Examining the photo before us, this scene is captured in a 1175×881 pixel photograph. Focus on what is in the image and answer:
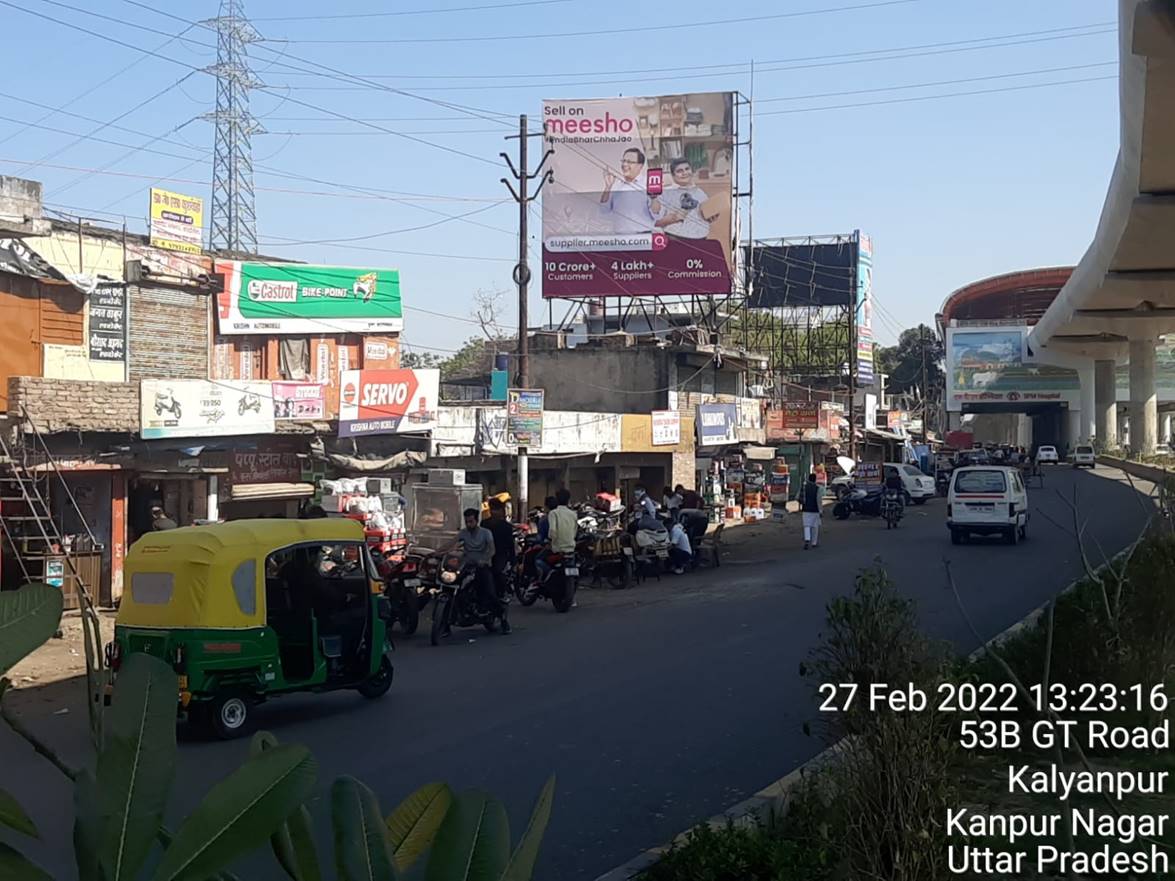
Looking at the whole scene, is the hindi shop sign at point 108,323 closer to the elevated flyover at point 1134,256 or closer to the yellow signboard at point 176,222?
the yellow signboard at point 176,222

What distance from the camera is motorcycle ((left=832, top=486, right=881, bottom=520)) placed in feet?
120

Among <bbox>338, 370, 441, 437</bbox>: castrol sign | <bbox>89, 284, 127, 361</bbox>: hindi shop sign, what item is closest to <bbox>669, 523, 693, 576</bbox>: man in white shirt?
<bbox>338, 370, 441, 437</bbox>: castrol sign

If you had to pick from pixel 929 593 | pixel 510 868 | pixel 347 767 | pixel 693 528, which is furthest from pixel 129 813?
pixel 693 528

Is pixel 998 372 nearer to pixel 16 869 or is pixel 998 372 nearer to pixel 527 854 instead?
pixel 527 854

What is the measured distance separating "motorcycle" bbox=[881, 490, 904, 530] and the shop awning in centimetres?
1704

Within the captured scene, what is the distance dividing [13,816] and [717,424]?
37.9 meters

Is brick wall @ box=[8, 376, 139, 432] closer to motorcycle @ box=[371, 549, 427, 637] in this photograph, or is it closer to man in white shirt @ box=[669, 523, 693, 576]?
motorcycle @ box=[371, 549, 427, 637]

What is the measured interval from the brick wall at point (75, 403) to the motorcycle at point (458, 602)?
6421 millimetres

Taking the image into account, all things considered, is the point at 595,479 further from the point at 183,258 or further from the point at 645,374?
the point at 183,258

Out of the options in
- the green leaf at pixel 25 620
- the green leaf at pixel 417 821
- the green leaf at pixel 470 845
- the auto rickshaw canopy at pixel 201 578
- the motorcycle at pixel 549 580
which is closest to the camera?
the green leaf at pixel 25 620

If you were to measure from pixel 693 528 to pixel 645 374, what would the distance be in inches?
707

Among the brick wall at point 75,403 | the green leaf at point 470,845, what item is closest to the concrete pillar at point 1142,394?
the brick wall at point 75,403

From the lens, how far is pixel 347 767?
8492 mm

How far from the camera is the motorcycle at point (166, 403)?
1880 centimetres
